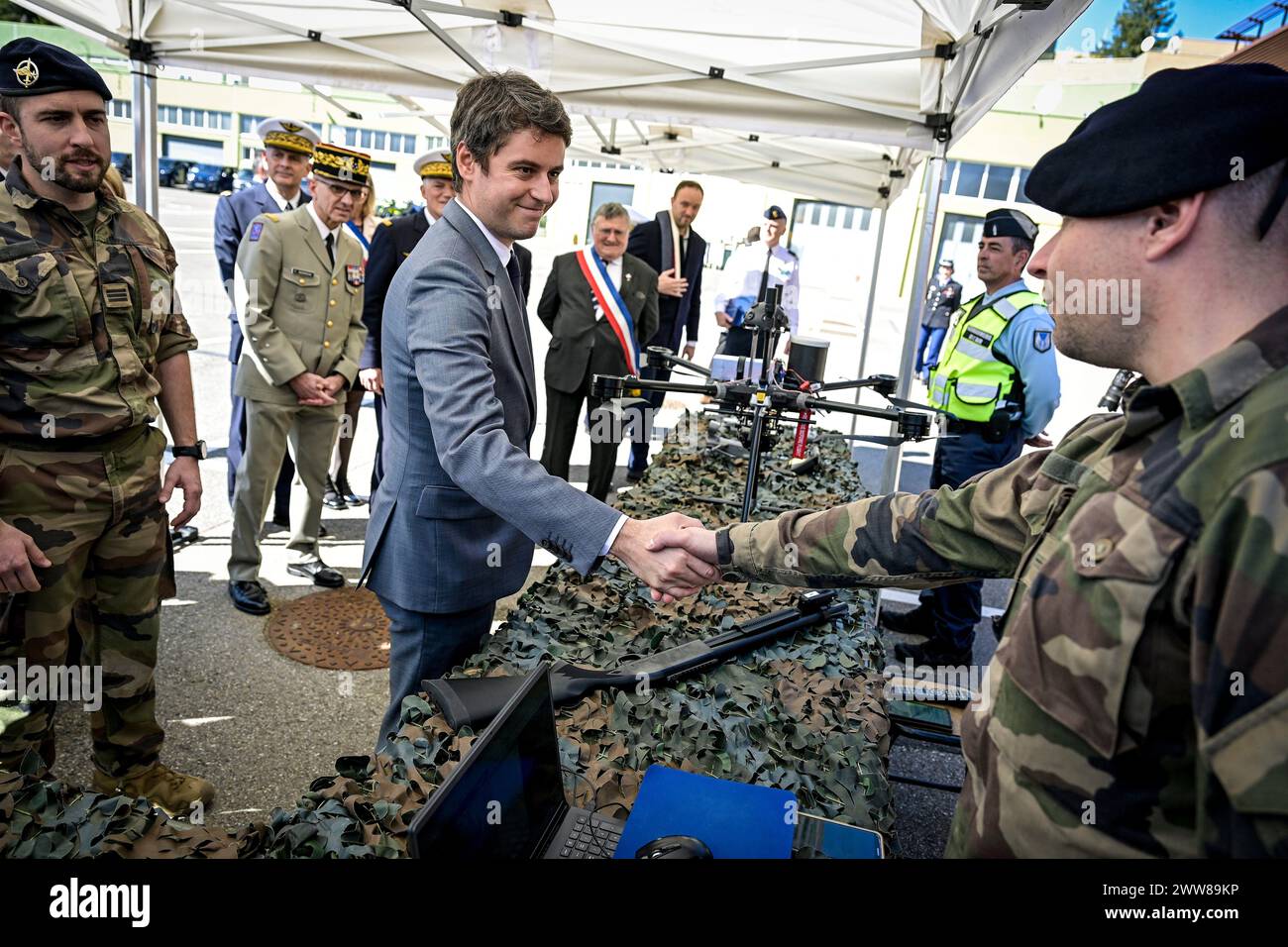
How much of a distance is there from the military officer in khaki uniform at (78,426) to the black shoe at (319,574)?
1.76 m

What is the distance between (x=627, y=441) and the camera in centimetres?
781

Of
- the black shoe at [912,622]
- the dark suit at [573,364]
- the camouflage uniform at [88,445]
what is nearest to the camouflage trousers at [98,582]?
the camouflage uniform at [88,445]

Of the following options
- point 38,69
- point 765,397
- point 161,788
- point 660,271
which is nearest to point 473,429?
point 765,397

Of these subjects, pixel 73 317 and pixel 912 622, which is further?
pixel 912 622

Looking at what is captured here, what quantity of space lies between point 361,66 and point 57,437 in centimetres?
349

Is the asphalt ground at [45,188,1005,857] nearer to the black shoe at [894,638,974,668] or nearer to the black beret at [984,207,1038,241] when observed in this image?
the black shoe at [894,638,974,668]

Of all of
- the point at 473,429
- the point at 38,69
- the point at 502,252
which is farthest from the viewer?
the point at 38,69

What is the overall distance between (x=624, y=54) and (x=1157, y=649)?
4544 millimetres

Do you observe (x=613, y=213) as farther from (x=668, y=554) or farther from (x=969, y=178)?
(x=969, y=178)

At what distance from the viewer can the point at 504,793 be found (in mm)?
1155

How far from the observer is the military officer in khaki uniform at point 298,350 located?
406cm

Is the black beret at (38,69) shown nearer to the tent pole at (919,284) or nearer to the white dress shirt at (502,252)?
the white dress shirt at (502,252)
